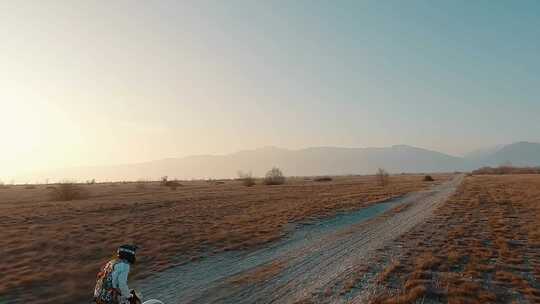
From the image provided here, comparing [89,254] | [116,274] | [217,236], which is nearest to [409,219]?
[217,236]

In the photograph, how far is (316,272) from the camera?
16.3 metres

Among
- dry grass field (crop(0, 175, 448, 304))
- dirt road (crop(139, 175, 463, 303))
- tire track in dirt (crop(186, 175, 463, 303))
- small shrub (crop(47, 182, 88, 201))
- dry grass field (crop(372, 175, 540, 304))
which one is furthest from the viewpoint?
small shrub (crop(47, 182, 88, 201))

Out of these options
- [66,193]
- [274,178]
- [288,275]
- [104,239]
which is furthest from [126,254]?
[274,178]

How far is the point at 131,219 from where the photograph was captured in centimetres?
3356

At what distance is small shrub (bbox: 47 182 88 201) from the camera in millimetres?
63000

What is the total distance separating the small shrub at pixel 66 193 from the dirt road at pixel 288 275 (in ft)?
174

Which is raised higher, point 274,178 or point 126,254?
point 274,178

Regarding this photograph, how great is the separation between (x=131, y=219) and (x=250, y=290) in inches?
895

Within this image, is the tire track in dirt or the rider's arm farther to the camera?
the tire track in dirt

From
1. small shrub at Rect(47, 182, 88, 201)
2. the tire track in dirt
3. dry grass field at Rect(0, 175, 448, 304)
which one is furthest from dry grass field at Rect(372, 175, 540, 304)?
small shrub at Rect(47, 182, 88, 201)

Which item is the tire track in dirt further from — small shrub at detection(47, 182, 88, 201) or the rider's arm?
small shrub at detection(47, 182, 88, 201)

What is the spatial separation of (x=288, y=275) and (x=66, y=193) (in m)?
60.0

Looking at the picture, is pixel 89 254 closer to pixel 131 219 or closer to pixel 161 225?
pixel 161 225

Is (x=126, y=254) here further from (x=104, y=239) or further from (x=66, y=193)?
(x=66, y=193)
